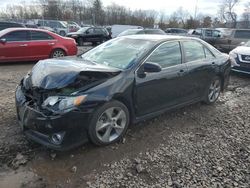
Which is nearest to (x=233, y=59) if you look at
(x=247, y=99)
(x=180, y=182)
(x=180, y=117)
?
(x=247, y=99)

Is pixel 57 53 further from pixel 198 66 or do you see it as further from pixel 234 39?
pixel 234 39

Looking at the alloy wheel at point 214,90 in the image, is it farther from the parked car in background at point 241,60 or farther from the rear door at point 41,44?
the rear door at point 41,44

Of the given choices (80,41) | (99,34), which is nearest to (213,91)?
(80,41)

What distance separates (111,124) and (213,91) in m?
3.02

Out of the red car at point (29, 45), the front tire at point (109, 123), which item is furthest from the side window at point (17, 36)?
the front tire at point (109, 123)

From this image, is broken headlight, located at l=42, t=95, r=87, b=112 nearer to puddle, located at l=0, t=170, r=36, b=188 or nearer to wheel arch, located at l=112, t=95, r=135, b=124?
wheel arch, located at l=112, t=95, r=135, b=124

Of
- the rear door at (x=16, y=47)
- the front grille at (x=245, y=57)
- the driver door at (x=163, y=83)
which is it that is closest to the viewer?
the driver door at (x=163, y=83)

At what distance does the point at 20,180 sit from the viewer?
3055 millimetres

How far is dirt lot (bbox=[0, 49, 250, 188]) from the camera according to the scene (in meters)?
3.14

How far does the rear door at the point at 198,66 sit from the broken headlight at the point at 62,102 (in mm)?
2359

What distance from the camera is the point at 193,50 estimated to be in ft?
17.0

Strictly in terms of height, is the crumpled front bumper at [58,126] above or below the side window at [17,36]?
below

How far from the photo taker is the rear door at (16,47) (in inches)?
372

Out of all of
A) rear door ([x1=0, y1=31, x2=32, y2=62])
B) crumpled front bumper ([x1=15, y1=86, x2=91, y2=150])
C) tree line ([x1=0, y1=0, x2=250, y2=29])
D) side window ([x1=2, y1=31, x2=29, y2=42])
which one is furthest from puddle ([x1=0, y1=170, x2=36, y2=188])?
tree line ([x1=0, y1=0, x2=250, y2=29])
